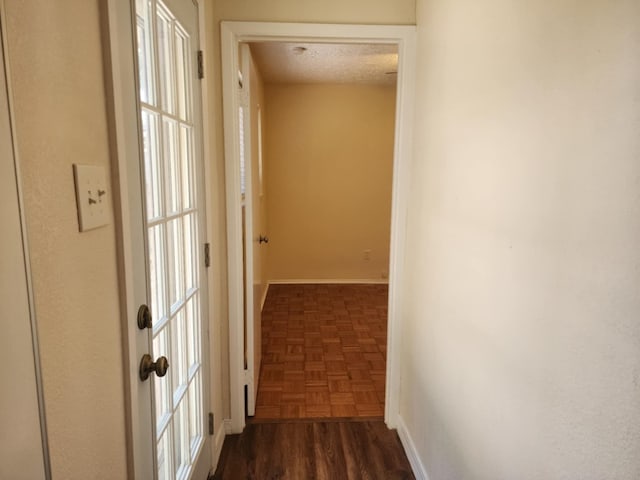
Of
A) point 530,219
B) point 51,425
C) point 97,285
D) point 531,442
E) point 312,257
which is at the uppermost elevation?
point 530,219

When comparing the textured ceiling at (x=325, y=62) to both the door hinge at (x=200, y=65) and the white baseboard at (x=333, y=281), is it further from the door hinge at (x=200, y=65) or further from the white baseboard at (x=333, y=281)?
the white baseboard at (x=333, y=281)

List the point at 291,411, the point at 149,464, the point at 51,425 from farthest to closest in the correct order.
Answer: the point at 291,411, the point at 149,464, the point at 51,425

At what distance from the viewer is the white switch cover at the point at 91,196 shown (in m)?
0.72

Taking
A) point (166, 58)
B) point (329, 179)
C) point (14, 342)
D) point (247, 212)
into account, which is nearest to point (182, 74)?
point (166, 58)

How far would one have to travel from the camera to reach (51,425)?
63 centimetres

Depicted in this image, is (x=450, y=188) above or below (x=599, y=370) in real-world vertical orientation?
above

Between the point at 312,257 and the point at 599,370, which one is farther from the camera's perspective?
the point at 312,257

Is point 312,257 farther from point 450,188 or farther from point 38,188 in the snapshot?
point 38,188

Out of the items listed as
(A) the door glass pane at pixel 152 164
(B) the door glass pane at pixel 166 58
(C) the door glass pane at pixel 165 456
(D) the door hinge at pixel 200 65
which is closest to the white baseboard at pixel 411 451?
(C) the door glass pane at pixel 165 456

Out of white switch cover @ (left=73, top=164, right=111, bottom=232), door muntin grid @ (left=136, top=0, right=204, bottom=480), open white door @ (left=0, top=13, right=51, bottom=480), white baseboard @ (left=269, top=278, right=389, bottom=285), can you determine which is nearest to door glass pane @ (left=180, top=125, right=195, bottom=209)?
door muntin grid @ (left=136, top=0, right=204, bottom=480)

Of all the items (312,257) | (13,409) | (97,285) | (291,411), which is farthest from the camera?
(312,257)

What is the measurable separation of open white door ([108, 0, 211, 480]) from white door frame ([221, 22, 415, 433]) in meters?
0.30

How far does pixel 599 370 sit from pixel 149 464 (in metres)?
1.04

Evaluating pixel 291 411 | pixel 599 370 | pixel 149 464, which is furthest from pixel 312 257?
pixel 599 370
